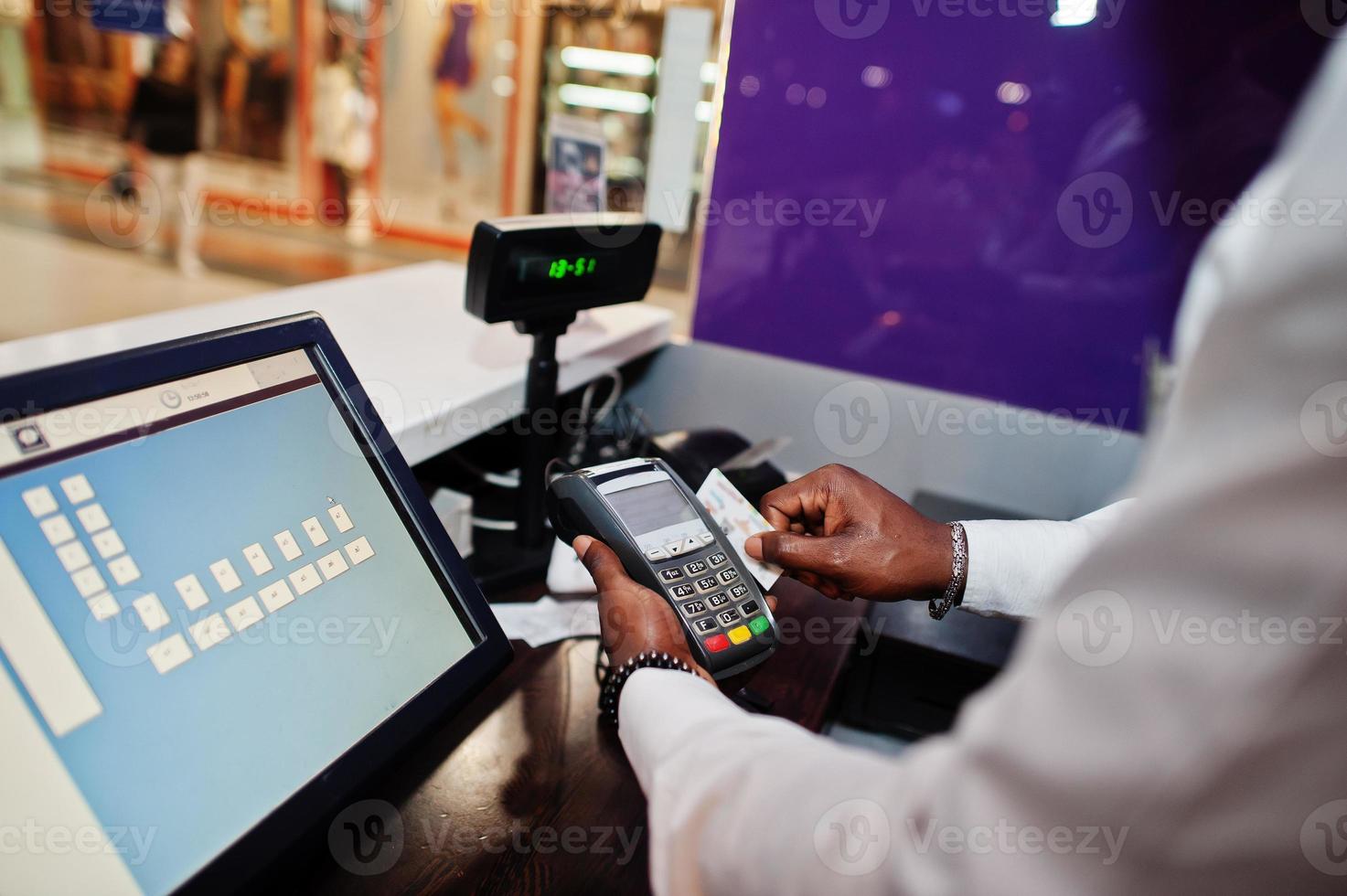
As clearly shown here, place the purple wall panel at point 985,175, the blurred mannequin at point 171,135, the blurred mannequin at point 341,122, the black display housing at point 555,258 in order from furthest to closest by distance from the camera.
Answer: the blurred mannequin at point 341,122
the blurred mannequin at point 171,135
the purple wall panel at point 985,175
the black display housing at point 555,258

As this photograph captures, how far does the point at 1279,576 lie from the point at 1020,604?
1.81 ft

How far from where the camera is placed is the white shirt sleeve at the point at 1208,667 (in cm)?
30

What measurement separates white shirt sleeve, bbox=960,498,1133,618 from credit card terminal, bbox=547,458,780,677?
24 centimetres

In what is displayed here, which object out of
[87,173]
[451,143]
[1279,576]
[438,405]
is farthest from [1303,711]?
[87,173]

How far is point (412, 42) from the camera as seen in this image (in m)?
6.20

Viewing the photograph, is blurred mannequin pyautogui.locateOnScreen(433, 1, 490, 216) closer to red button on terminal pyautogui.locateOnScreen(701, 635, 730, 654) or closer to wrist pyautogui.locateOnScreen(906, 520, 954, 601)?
wrist pyautogui.locateOnScreen(906, 520, 954, 601)

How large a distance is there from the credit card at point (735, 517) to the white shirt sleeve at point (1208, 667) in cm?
44

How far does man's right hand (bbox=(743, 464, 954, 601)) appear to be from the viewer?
2.69 feet

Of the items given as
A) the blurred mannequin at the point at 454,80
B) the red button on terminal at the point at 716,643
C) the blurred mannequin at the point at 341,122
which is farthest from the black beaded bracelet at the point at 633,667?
the blurred mannequin at the point at 341,122

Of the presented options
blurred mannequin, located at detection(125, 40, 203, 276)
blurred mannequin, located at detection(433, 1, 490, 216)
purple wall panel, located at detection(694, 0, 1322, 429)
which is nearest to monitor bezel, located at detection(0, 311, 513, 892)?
purple wall panel, located at detection(694, 0, 1322, 429)

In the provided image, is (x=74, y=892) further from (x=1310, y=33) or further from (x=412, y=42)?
(x=412, y=42)

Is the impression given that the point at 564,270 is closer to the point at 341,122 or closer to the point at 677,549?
the point at 677,549

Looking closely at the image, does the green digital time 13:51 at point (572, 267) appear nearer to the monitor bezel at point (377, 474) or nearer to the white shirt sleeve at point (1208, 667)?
the monitor bezel at point (377, 474)

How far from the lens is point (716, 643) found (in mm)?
688
